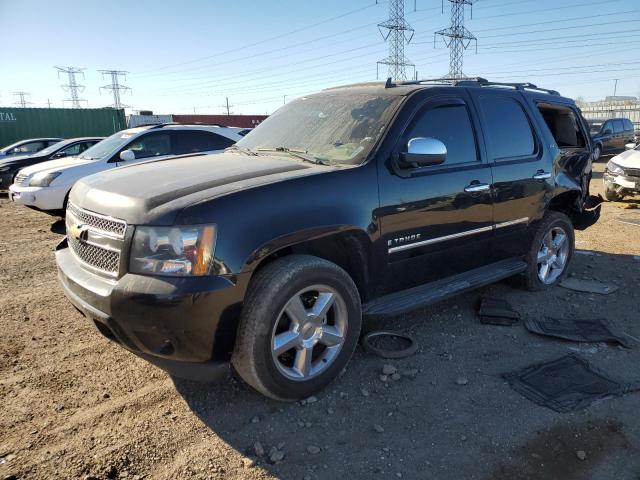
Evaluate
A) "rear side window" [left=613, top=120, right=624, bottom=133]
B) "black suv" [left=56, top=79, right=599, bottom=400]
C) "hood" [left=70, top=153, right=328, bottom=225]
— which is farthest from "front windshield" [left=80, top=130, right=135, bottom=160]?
"rear side window" [left=613, top=120, right=624, bottom=133]

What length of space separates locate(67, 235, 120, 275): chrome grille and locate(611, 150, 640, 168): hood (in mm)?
10662

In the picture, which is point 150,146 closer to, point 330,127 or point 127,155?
point 127,155

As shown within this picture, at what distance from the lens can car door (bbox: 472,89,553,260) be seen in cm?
423

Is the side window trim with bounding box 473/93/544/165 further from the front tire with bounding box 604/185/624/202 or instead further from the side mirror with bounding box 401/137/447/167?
the front tire with bounding box 604/185/624/202

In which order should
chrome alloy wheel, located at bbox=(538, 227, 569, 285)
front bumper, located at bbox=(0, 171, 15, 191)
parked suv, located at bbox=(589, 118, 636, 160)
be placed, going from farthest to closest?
parked suv, located at bbox=(589, 118, 636, 160), front bumper, located at bbox=(0, 171, 15, 191), chrome alloy wheel, located at bbox=(538, 227, 569, 285)

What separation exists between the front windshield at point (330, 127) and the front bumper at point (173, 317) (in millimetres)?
1388

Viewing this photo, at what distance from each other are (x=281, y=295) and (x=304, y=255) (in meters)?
0.35

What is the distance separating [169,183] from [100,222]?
46cm

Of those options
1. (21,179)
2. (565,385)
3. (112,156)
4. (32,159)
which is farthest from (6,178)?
(565,385)

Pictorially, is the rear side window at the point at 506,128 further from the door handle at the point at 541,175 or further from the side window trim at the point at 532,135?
the door handle at the point at 541,175

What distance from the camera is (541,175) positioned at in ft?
15.4

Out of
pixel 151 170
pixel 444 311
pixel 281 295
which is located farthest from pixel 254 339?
pixel 444 311

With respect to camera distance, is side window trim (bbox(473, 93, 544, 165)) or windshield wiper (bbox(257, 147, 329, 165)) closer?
windshield wiper (bbox(257, 147, 329, 165))

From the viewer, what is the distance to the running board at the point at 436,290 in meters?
3.47
